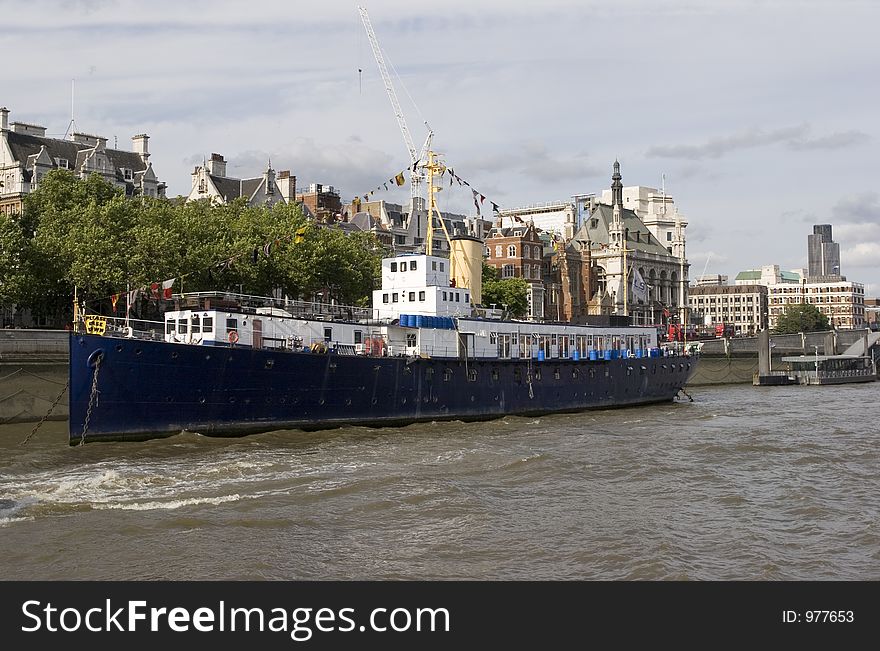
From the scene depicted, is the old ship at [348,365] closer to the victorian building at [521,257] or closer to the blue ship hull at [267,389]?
the blue ship hull at [267,389]

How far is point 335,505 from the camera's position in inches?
1067

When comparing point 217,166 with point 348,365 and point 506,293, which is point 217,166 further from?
point 348,365

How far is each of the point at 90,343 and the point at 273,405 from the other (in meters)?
8.51

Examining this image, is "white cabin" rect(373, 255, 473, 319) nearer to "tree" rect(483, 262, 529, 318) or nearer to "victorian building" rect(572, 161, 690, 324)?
"tree" rect(483, 262, 529, 318)

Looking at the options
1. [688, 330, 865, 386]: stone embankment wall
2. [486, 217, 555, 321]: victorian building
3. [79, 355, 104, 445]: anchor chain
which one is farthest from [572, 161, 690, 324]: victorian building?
[79, 355, 104, 445]: anchor chain

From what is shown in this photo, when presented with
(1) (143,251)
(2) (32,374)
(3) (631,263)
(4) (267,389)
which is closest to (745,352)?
(3) (631,263)

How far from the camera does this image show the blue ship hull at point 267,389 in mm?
38438

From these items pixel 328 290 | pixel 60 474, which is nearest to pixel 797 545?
pixel 60 474

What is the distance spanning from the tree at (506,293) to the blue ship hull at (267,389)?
45.1 m

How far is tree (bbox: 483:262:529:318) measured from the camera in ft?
338

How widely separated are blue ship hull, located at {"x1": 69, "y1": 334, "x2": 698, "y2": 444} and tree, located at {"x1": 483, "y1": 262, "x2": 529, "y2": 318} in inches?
1777

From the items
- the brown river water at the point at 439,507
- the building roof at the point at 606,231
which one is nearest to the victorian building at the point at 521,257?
the building roof at the point at 606,231

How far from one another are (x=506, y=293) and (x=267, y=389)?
6418cm
